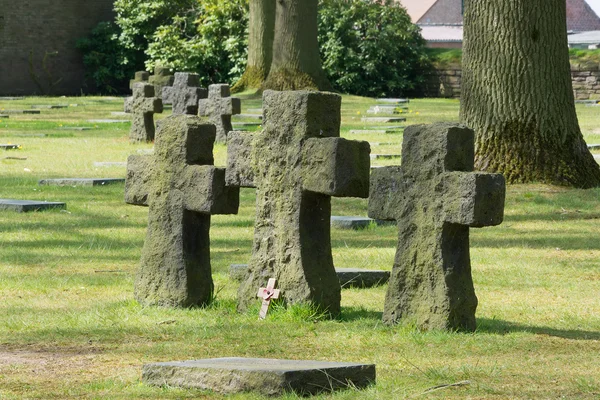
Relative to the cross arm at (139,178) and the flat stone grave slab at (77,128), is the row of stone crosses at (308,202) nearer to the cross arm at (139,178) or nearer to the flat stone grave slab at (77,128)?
the cross arm at (139,178)

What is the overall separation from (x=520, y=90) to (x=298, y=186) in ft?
20.2

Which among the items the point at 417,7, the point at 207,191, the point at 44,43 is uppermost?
the point at 417,7

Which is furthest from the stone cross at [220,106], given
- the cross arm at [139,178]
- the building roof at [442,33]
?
the building roof at [442,33]

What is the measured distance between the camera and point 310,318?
6531 mm

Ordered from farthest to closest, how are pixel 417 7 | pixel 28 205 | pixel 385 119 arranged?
pixel 417 7
pixel 385 119
pixel 28 205

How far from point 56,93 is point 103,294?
33.5 metres

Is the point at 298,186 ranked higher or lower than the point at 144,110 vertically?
higher

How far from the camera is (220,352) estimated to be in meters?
5.77

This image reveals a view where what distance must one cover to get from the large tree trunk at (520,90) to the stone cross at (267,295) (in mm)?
6140

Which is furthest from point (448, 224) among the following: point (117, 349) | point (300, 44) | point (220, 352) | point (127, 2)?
point (127, 2)

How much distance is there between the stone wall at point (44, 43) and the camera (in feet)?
126

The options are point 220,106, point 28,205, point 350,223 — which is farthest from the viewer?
point 220,106

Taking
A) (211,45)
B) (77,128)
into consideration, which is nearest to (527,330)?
(77,128)

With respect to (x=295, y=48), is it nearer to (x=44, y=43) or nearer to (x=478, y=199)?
(x=44, y=43)
